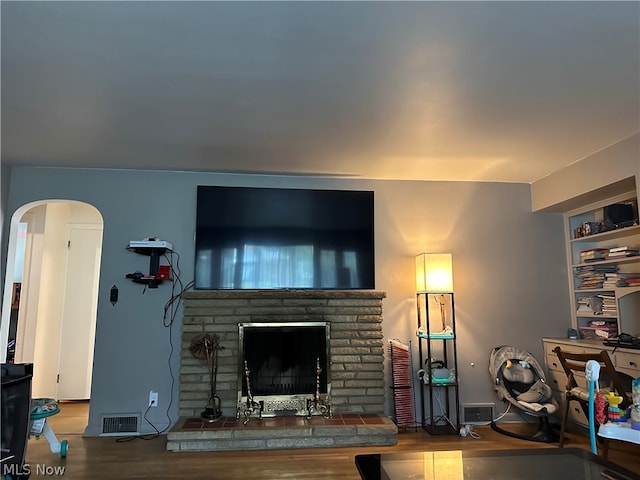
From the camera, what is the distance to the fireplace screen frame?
3.85 m

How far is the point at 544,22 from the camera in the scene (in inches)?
74.8

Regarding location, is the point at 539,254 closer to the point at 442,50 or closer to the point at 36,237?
the point at 442,50

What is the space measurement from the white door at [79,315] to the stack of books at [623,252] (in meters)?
5.42

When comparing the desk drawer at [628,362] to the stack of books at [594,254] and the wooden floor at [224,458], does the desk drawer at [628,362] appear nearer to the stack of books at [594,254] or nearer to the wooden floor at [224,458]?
the wooden floor at [224,458]

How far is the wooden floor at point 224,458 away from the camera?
9.56 ft

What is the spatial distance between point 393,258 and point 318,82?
2246mm

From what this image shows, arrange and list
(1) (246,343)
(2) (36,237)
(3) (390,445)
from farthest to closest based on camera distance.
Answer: (2) (36,237), (1) (246,343), (3) (390,445)

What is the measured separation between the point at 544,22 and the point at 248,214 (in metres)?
2.82

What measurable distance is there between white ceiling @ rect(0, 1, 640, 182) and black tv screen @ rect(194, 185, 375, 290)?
477mm

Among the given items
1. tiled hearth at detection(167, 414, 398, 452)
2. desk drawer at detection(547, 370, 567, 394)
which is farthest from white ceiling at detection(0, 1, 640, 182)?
tiled hearth at detection(167, 414, 398, 452)

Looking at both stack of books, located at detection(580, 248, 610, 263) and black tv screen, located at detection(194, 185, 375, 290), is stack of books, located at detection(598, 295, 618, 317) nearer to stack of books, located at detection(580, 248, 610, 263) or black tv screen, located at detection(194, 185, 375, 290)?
stack of books, located at detection(580, 248, 610, 263)

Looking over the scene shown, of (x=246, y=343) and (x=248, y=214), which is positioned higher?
(x=248, y=214)

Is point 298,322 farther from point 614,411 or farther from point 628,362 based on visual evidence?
point 628,362

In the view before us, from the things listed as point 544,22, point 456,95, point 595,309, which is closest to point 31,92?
point 456,95
